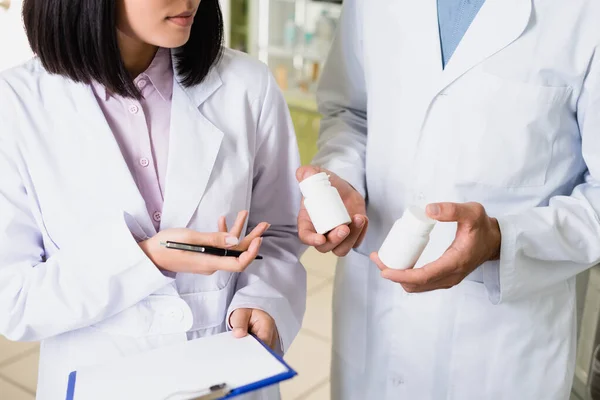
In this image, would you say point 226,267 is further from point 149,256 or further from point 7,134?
point 7,134

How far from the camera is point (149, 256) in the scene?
92 cm

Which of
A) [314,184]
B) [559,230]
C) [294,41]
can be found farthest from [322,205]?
[294,41]

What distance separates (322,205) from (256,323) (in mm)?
205

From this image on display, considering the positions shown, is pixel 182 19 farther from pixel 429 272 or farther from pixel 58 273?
pixel 429 272

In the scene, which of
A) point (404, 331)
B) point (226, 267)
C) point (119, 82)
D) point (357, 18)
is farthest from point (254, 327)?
point (357, 18)

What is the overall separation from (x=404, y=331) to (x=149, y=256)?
48 cm

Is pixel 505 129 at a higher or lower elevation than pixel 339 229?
higher

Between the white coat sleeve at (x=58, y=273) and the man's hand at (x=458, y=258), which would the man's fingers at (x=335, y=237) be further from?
the white coat sleeve at (x=58, y=273)

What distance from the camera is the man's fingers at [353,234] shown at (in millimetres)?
1011

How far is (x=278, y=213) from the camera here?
3.79 feet

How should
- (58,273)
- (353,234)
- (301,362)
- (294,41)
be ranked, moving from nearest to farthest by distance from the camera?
1. (58,273)
2. (353,234)
3. (301,362)
4. (294,41)

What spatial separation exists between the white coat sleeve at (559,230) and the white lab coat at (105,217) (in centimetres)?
36

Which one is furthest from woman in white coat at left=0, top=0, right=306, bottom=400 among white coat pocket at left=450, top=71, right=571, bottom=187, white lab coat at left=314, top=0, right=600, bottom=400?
white coat pocket at left=450, top=71, right=571, bottom=187

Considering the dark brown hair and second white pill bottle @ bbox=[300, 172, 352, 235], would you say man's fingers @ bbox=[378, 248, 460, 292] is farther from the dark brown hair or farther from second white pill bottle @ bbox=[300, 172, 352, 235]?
the dark brown hair
